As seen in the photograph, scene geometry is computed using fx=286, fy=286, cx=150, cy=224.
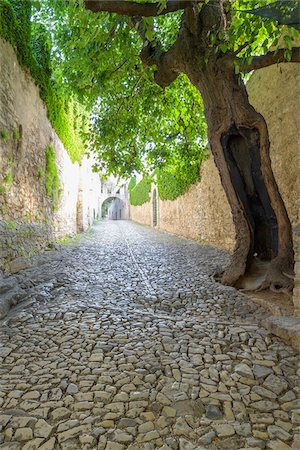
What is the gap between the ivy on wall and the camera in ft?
16.8

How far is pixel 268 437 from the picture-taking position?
156 cm

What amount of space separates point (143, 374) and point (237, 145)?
3.65 meters

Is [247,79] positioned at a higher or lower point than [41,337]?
higher

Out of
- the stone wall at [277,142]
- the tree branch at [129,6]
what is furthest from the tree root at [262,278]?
the tree branch at [129,6]

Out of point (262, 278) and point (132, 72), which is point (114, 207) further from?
point (262, 278)

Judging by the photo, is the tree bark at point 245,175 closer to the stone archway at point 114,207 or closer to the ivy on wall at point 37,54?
the ivy on wall at point 37,54

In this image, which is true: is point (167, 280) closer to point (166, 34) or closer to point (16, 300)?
point (16, 300)

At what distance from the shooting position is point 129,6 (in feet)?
10.4

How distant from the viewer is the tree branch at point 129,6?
304 cm

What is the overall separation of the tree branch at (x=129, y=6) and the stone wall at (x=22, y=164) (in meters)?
2.37

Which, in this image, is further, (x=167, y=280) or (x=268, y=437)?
(x=167, y=280)

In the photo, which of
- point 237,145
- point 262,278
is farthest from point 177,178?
point 262,278

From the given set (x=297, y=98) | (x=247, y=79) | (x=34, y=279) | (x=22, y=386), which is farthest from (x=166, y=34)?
(x=22, y=386)

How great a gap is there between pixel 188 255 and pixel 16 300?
4.58 meters
